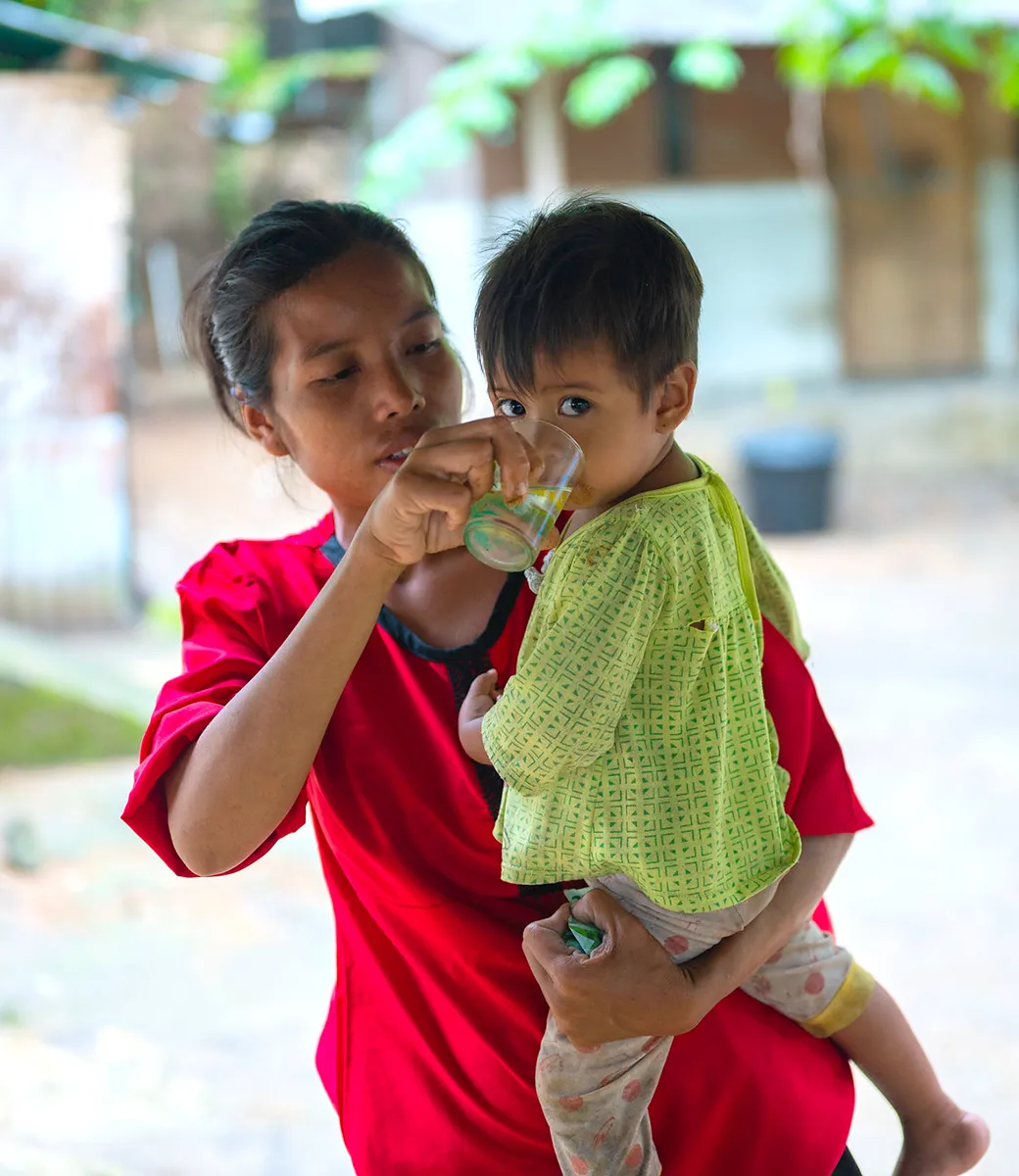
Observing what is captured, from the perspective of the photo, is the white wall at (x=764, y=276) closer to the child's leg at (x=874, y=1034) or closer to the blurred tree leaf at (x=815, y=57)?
the blurred tree leaf at (x=815, y=57)

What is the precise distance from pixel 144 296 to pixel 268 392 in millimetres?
19329

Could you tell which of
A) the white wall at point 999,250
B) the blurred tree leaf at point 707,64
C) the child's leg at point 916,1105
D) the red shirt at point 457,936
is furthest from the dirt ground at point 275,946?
the white wall at point 999,250

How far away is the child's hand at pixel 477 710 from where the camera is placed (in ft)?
4.59

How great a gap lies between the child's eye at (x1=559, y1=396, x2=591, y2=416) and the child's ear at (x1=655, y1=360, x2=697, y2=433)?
0.08 meters

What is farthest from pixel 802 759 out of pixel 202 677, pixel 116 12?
pixel 116 12

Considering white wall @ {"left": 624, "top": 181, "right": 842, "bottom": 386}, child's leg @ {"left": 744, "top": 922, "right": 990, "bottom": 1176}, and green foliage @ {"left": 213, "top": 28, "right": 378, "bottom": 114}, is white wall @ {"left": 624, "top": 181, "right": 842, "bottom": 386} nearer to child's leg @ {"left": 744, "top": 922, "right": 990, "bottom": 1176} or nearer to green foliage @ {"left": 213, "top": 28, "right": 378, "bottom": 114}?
green foliage @ {"left": 213, "top": 28, "right": 378, "bottom": 114}

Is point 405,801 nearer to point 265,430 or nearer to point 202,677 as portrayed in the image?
point 202,677

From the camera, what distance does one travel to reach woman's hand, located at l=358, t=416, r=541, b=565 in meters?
1.25

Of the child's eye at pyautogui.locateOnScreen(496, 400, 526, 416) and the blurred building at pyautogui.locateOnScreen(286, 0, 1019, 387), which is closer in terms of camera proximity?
the child's eye at pyautogui.locateOnScreen(496, 400, 526, 416)

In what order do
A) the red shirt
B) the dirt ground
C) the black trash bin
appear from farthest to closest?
the black trash bin → the dirt ground → the red shirt

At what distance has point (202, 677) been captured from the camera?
1508mm

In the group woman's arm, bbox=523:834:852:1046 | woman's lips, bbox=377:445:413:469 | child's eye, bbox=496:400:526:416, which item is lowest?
woman's arm, bbox=523:834:852:1046

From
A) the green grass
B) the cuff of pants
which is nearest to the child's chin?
the cuff of pants

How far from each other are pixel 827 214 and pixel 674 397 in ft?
47.3
